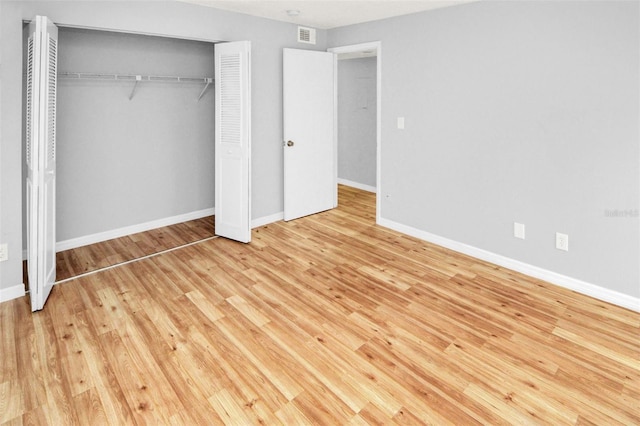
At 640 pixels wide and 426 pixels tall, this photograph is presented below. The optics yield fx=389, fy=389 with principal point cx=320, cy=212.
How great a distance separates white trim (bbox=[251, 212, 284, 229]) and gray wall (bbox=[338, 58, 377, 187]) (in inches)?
83.7

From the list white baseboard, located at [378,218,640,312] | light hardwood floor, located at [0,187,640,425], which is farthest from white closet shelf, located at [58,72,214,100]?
white baseboard, located at [378,218,640,312]

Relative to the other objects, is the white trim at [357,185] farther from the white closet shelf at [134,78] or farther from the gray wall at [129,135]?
the white closet shelf at [134,78]

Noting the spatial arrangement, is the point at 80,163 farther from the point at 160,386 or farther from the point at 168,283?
the point at 160,386

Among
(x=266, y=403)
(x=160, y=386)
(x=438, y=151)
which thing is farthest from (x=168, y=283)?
(x=438, y=151)

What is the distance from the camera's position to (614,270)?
9.54 feet

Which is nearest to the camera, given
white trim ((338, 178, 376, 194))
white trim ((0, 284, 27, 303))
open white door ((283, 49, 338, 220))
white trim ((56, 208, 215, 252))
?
white trim ((0, 284, 27, 303))

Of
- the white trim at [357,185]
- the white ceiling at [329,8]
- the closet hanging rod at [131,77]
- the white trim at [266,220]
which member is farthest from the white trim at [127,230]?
the white trim at [357,185]

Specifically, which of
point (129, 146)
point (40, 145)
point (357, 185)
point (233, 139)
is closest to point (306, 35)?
point (233, 139)

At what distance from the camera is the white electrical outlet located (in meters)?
3.14

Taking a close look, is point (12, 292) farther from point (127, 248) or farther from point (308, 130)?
point (308, 130)

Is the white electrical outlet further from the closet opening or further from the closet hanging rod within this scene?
the closet hanging rod

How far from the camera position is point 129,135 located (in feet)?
13.8

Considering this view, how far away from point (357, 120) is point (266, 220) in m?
2.76

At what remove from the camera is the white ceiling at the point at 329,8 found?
11.8 feet
